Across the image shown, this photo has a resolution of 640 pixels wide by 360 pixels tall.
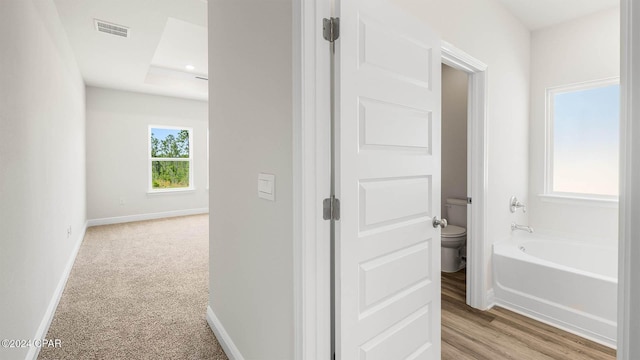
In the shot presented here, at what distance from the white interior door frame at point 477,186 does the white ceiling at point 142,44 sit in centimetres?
250

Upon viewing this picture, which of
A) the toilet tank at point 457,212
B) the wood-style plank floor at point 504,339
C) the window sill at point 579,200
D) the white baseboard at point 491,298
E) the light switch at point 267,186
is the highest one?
the light switch at point 267,186

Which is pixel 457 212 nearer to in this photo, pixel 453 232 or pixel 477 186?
pixel 453 232

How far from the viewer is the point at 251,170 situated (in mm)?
1562

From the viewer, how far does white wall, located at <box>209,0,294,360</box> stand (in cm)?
128

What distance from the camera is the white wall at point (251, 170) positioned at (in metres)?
1.28

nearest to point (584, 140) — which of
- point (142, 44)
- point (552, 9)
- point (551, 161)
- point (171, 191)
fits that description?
point (551, 161)

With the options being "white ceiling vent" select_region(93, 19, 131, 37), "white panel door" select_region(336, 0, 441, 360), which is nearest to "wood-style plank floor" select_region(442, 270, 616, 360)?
"white panel door" select_region(336, 0, 441, 360)

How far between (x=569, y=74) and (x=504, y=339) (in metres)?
2.62

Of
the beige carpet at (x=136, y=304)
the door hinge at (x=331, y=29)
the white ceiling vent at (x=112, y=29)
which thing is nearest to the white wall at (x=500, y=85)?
the door hinge at (x=331, y=29)

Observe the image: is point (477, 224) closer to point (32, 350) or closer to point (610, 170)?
point (610, 170)

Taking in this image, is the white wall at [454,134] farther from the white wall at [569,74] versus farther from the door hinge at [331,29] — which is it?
the door hinge at [331,29]

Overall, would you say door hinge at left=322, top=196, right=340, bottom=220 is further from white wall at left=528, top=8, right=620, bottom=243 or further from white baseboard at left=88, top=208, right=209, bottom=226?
white baseboard at left=88, top=208, right=209, bottom=226

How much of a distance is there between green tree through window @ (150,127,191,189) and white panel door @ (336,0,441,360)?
5.87m

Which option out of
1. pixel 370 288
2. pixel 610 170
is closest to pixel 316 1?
pixel 370 288
